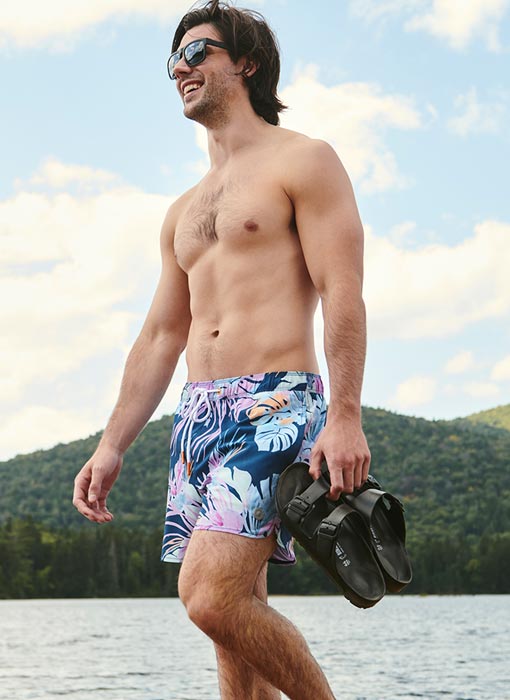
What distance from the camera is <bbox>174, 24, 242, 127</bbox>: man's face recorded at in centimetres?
425

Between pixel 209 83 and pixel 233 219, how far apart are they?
58 centimetres

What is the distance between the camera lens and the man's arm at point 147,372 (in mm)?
4327

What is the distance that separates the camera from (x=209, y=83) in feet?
14.0

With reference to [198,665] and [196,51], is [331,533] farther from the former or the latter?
[198,665]

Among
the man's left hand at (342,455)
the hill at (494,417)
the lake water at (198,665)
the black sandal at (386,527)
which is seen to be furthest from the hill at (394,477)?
the man's left hand at (342,455)

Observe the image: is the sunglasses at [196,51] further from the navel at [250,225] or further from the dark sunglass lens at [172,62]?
the navel at [250,225]

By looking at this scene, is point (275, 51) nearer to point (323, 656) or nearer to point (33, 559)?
point (323, 656)

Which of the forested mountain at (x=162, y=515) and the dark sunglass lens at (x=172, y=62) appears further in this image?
the forested mountain at (x=162, y=515)

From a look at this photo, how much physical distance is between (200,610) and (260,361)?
2.87 ft

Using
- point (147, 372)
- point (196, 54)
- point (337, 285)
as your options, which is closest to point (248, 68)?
point (196, 54)

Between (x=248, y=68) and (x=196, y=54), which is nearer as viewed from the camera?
(x=196, y=54)

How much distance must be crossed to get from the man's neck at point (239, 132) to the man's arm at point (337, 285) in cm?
35

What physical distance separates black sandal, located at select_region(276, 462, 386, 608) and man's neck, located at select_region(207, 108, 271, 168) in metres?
1.34

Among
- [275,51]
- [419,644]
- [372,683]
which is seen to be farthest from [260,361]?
[419,644]
